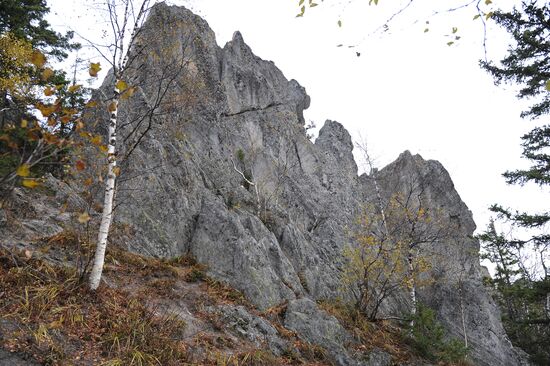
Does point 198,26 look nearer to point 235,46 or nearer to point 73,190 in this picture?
point 235,46

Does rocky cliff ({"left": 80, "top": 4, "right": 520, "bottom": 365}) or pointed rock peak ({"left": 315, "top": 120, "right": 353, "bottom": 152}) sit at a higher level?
pointed rock peak ({"left": 315, "top": 120, "right": 353, "bottom": 152})

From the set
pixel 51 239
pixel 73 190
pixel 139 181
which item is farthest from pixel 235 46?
pixel 51 239

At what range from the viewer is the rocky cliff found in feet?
40.3

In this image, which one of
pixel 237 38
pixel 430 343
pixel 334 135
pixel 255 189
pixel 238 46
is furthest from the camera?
pixel 334 135

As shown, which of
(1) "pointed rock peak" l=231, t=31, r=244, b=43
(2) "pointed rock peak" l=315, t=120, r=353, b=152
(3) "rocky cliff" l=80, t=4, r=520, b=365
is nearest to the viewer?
(3) "rocky cliff" l=80, t=4, r=520, b=365

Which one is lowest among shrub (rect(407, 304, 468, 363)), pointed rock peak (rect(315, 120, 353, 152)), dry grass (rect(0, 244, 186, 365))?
shrub (rect(407, 304, 468, 363))

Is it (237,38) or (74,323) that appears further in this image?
(237,38)

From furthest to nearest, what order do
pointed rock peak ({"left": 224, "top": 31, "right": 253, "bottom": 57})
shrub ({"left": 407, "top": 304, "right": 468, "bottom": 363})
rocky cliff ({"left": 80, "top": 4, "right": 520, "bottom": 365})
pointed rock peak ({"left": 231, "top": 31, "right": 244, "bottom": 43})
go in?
pointed rock peak ({"left": 231, "top": 31, "right": 244, "bottom": 43}) → pointed rock peak ({"left": 224, "top": 31, "right": 253, "bottom": 57}) → rocky cliff ({"left": 80, "top": 4, "right": 520, "bottom": 365}) → shrub ({"left": 407, "top": 304, "right": 468, "bottom": 363})

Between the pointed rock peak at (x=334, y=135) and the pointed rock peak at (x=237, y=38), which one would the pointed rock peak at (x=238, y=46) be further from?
the pointed rock peak at (x=334, y=135)

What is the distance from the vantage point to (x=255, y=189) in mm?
21156

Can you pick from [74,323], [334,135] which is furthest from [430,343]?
[334,135]

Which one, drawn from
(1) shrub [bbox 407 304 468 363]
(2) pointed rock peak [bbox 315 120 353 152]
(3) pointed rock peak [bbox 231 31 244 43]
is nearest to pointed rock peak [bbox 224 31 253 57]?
(3) pointed rock peak [bbox 231 31 244 43]

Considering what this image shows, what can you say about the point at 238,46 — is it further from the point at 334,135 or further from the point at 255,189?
the point at 255,189

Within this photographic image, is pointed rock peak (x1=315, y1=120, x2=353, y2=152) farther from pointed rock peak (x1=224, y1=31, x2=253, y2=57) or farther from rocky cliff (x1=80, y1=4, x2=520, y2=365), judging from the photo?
pointed rock peak (x1=224, y1=31, x2=253, y2=57)
